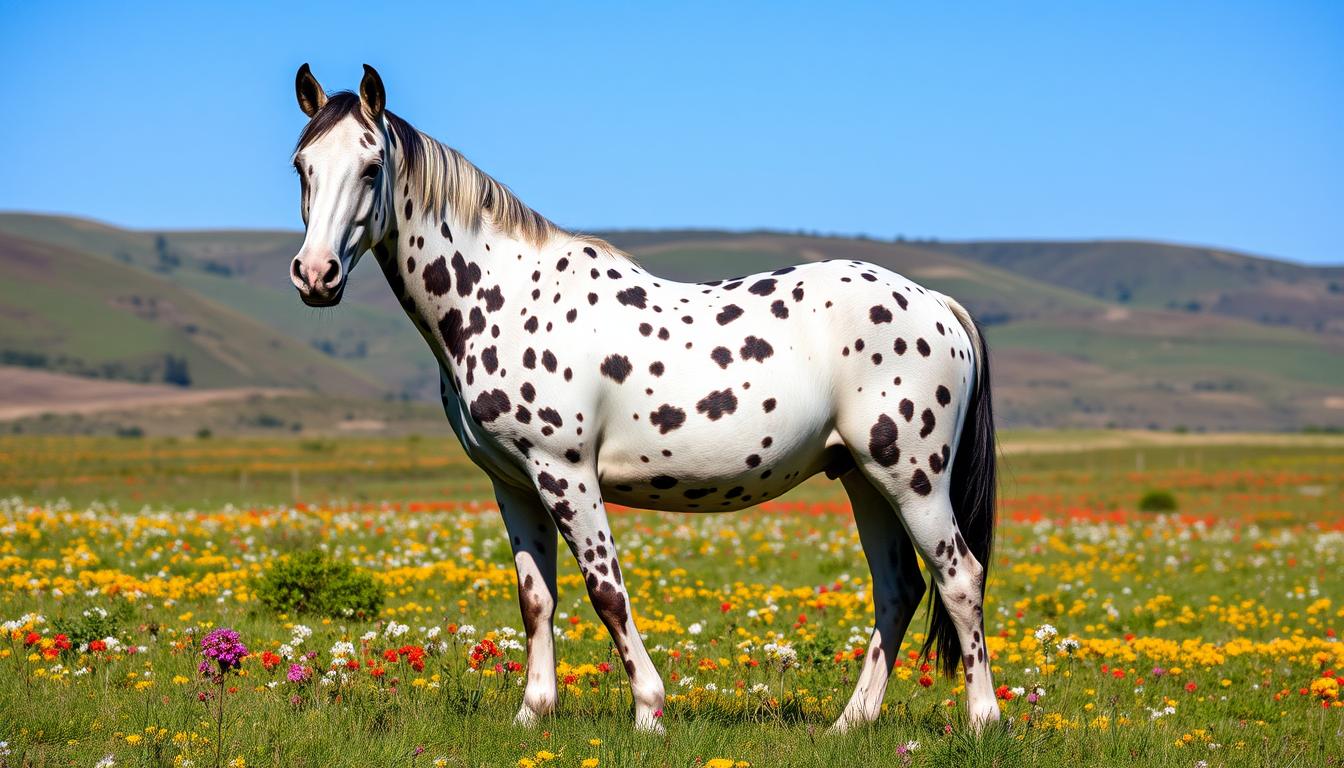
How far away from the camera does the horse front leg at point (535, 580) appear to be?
25.4ft

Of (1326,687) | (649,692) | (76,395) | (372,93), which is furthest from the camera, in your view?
(76,395)

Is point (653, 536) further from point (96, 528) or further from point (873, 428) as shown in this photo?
point (873, 428)

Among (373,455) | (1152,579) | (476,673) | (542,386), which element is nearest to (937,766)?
(542,386)

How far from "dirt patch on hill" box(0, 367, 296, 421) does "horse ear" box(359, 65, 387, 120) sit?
16302cm

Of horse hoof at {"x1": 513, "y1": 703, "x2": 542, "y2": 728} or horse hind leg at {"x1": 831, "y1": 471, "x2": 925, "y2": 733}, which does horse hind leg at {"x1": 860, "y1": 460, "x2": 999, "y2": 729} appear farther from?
horse hoof at {"x1": 513, "y1": 703, "x2": 542, "y2": 728}

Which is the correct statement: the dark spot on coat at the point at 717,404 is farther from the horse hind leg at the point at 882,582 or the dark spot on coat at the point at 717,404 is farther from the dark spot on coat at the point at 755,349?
the horse hind leg at the point at 882,582

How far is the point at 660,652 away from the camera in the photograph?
32.5 feet

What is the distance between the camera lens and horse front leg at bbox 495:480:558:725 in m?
7.73

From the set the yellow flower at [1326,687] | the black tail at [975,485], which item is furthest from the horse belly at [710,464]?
the yellow flower at [1326,687]

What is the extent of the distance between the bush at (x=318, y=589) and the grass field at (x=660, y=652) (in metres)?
0.26

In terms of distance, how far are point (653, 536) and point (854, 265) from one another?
11.7m

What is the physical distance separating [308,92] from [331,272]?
1.38m

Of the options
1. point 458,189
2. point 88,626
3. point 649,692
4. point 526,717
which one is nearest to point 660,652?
point 526,717

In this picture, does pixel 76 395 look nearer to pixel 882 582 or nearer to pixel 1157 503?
pixel 1157 503
